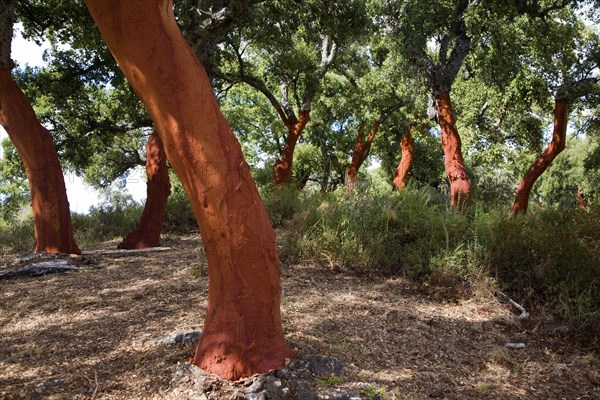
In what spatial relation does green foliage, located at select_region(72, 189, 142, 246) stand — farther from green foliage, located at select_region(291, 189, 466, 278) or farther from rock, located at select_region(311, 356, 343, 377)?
rock, located at select_region(311, 356, 343, 377)

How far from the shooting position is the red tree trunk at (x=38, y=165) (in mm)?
6562

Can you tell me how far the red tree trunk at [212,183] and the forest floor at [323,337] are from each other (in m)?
0.49

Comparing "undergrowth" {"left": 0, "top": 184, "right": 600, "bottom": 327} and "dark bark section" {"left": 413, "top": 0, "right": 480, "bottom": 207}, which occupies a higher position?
"dark bark section" {"left": 413, "top": 0, "right": 480, "bottom": 207}

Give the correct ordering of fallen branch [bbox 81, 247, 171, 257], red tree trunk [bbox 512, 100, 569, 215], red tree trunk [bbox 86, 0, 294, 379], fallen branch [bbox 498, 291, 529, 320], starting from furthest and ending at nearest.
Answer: red tree trunk [bbox 512, 100, 569, 215]
fallen branch [bbox 81, 247, 171, 257]
fallen branch [bbox 498, 291, 529, 320]
red tree trunk [bbox 86, 0, 294, 379]

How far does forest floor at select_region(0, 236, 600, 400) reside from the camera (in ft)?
9.56

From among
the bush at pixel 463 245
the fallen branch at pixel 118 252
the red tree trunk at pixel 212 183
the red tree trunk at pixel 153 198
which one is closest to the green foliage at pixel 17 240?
the fallen branch at pixel 118 252

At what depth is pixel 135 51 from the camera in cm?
247

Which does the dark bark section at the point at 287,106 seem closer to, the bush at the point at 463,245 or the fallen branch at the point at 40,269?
the bush at the point at 463,245

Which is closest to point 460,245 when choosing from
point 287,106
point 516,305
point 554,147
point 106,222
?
point 516,305

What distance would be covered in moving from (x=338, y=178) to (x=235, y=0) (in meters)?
18.3

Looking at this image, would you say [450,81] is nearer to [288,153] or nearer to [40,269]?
[288,153]

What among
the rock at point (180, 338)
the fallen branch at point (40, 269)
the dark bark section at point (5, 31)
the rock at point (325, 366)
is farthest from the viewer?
the dark bark section at point (5, 31)

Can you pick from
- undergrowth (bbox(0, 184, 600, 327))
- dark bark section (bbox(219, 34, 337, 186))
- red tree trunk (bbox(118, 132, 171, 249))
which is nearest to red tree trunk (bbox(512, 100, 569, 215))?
undergrowth (bbox(0, 184, 600, 327))

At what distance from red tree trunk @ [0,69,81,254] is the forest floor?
120 cm
